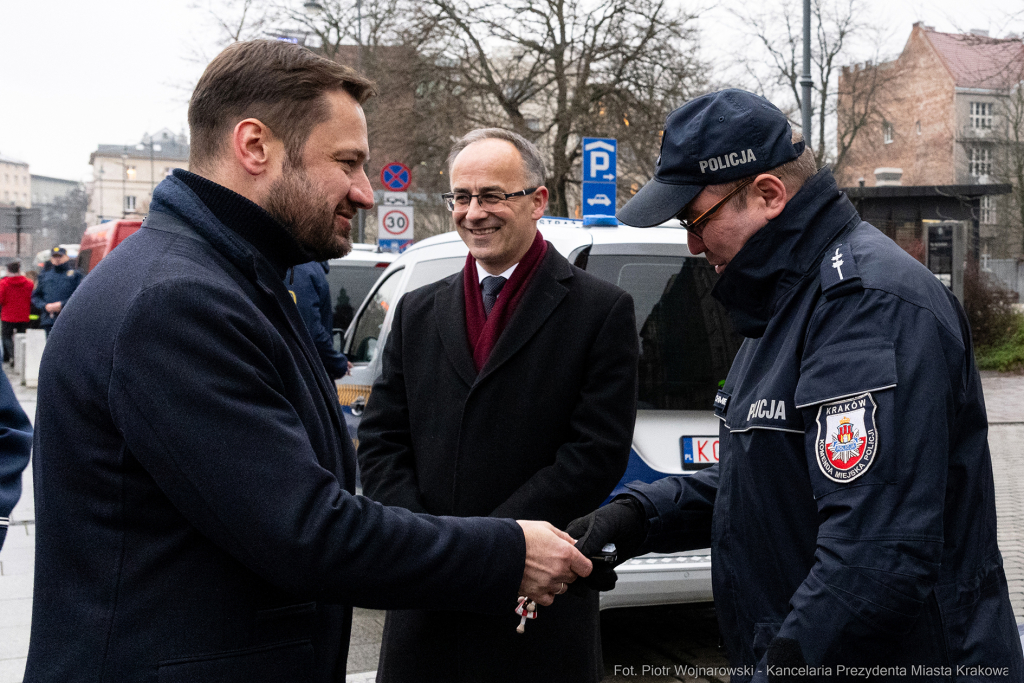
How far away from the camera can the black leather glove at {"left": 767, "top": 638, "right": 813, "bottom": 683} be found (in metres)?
1.68

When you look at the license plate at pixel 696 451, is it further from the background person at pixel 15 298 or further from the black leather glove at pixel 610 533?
Result: the background person at pixel 15 298

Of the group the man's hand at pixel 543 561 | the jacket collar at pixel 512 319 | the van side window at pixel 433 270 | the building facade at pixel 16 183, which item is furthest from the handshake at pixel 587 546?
the building facade at pixel 16 183

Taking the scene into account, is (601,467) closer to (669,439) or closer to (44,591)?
(669,439)

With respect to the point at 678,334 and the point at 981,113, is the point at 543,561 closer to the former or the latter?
the point at 678,334

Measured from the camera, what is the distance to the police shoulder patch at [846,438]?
5.46 feet

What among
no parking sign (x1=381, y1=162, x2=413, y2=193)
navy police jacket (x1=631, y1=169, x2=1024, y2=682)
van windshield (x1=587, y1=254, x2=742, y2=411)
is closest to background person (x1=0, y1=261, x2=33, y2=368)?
no parking sign (x1=381, y1=162, x2=413, y2=193)

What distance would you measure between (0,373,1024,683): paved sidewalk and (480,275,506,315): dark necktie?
6.34 ft

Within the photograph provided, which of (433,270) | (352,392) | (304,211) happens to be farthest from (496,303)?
(352,392)

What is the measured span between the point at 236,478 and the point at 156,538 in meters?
0.18

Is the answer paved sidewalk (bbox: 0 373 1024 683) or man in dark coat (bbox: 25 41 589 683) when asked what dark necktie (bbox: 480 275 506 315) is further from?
paved sidewalk (bbox: 0 373 1024 683)

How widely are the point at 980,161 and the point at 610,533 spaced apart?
1896 inches

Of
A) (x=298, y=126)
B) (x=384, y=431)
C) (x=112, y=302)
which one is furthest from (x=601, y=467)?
(x=112, y=302)

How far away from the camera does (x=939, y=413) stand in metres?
1.67

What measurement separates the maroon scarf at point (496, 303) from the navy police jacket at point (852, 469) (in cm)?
105
